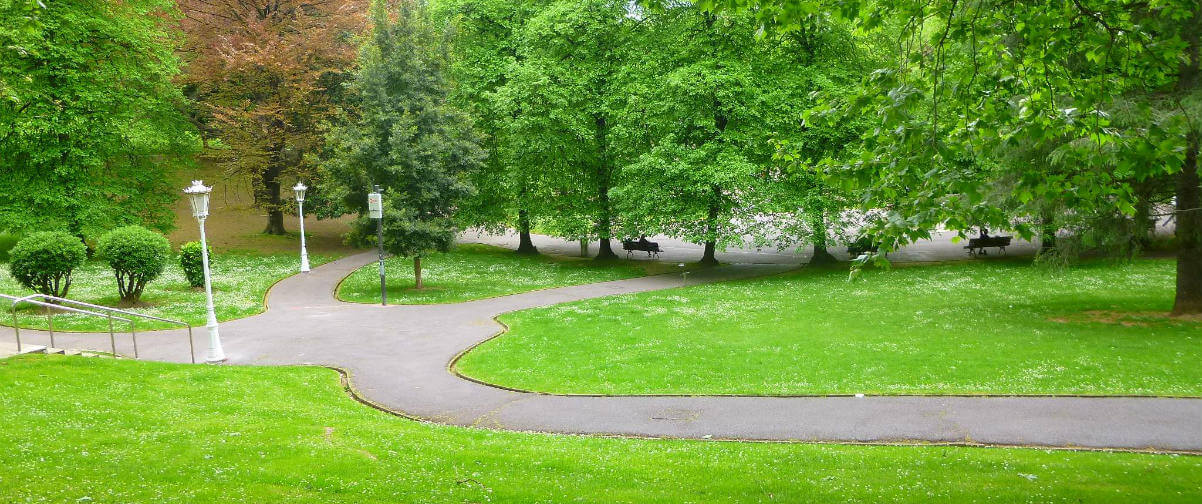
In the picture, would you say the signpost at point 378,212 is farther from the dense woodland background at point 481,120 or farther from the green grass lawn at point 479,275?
the green grass lawn at point 479,275

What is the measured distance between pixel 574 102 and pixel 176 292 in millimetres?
18556

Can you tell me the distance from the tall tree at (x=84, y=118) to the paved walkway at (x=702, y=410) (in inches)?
609

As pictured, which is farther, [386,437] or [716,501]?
[386,437]

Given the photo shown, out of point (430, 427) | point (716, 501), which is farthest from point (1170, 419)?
point (430, 427)

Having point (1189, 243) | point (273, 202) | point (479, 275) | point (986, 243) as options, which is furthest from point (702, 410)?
point (273, 202)

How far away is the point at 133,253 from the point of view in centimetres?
2295

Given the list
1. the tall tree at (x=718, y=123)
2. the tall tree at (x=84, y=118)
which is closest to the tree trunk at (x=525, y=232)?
the tall tree at (x=718, y=123)

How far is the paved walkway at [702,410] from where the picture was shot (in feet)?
36.8

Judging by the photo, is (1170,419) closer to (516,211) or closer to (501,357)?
(501,357)

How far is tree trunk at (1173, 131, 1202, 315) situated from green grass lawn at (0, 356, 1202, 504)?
42.5 feet

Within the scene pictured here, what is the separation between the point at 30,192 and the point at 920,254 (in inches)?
1658

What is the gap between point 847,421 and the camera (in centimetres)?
1206

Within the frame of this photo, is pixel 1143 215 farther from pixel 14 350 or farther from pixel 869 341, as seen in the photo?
pixel 14 350

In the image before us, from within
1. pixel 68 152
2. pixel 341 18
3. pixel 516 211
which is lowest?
pixel 516 211
